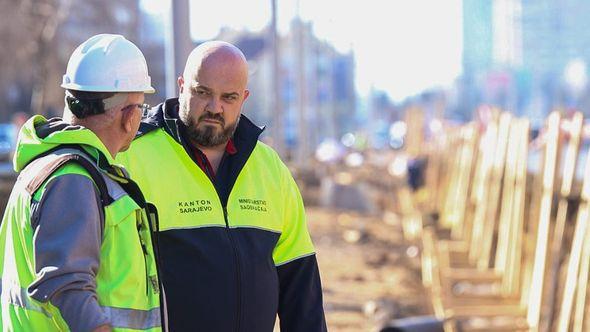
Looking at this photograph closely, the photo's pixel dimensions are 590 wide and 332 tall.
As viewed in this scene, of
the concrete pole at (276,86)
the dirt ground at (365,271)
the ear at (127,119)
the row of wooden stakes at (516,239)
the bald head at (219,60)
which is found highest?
the bald head at (219,60)

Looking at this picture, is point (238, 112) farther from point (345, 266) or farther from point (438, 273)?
point (345, 266)

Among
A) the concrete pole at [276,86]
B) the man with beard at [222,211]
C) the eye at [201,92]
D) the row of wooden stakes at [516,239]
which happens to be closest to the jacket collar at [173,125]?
the man with beard at [222,211]

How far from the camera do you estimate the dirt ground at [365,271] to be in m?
12.3

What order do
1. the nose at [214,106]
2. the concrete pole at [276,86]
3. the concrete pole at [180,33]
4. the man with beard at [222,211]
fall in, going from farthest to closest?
the concrete pole at [276,86] < the concrete pole at [180,33] < the nose at [214,106] < the man with beard at [222,211]

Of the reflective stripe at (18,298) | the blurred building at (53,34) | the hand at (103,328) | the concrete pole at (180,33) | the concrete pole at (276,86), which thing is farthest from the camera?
the blurred building at (53,34)

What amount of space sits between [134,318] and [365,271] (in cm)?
1377

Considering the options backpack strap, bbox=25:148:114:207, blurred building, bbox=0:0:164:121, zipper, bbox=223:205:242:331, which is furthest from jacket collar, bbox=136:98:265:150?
blurred building, bbox=0:0:164:121

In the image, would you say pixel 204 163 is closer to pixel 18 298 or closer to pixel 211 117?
pixel 211 117

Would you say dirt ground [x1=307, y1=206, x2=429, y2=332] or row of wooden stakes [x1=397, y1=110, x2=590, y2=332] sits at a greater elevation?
row of wooden stakes [x1=397, y1=110, x2=590, y2=332]

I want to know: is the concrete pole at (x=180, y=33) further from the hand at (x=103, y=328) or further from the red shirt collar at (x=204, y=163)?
the hand at (x=103, y=328)

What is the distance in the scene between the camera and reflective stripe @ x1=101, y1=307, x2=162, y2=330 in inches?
126

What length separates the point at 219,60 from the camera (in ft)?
14.1

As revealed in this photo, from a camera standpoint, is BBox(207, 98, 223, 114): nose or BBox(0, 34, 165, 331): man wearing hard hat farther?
BBox(207, 98, 223, 114): nose

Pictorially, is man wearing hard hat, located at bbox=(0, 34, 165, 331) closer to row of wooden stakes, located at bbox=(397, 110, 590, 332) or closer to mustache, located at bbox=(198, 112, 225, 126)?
mustache, located at bbox=(198, 112, 225, 126)
